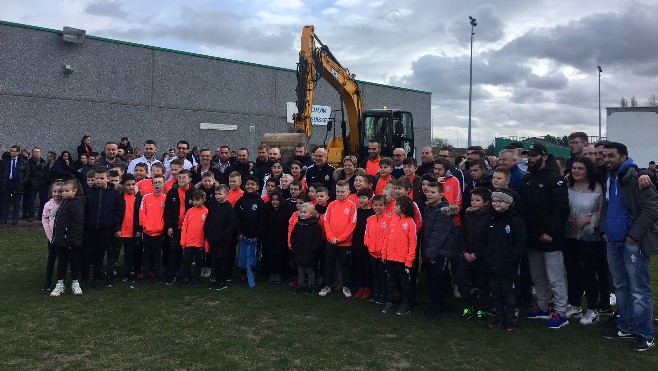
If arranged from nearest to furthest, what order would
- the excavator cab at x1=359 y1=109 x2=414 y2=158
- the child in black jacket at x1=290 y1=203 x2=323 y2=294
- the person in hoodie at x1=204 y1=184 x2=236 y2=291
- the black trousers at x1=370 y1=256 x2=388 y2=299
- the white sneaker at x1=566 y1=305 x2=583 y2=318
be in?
1. the white sneaker at x1=566 y1=305 x2=583 y2=318
2. the black trousers at x1=370 y1=256 x2=388 y2=299
3. the child in black jacket at x1=290 y1=203 x2=323 y2=294
4. the person in hoodie at x1=204 y1=184 x2=236 y2=291
5. the excavator cab at x1=359 y1=109 x2=414 y2=158

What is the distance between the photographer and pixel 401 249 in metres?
6.32

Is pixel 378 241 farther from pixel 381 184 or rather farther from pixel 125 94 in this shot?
pixel 125 94

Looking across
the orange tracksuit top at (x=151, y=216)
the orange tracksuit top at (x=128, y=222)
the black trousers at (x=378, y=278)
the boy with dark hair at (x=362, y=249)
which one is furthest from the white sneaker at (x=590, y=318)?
the orange tracksuit top at (x=128, y=222)

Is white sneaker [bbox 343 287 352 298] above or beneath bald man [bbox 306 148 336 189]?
beneath

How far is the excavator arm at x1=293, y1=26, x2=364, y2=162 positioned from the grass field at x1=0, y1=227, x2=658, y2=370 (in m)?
6.75

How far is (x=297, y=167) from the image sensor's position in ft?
26.9

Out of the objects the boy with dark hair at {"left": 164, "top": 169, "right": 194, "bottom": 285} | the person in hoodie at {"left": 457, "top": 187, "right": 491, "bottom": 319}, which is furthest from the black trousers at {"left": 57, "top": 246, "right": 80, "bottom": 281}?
the person in hoodie at {"left": 457, "top": 187, "right": 491, "bottom": 319}

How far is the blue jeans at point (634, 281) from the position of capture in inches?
206

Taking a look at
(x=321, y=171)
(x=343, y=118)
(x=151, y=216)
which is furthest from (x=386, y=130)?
(x=151, y=216)

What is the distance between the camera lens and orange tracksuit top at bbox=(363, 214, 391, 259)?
6562 mm

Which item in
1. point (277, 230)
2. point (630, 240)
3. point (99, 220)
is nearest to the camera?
point (630, 240)

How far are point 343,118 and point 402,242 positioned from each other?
883 cm

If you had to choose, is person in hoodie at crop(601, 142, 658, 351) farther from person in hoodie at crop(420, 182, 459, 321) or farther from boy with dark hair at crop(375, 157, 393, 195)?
boy with dark hair at crop(375, 157, 393, 195)

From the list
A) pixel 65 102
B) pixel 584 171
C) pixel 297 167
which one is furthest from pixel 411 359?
pixel 65 102
